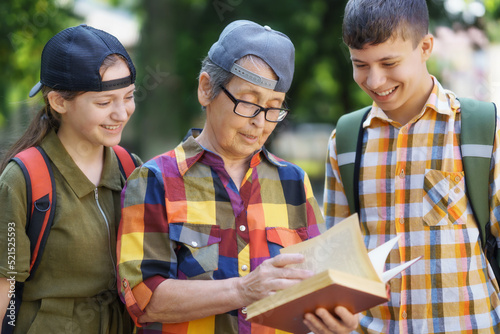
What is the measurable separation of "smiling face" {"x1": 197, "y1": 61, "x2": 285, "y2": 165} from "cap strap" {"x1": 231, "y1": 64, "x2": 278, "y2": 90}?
0.02m

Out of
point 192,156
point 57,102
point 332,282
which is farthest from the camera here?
point 57,102

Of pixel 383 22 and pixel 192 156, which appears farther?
pixel 383 22

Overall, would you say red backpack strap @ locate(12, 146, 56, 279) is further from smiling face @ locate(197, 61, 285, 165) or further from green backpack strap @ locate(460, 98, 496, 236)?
green backpack strap @ locate(460, 98, 496, 236)

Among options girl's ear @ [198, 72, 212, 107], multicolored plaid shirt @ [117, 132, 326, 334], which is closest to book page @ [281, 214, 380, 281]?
multicolored plaid shirt @ [117, 132, 326, 334]

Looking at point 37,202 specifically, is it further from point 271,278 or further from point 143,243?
point 271,278

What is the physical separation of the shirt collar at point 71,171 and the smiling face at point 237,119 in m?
0.49

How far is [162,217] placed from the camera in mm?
2357

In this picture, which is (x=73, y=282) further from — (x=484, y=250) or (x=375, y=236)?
(x=484, y=250)

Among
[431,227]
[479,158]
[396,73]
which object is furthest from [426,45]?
[431,227]

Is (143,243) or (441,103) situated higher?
(441,103)

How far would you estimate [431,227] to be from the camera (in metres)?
2.75

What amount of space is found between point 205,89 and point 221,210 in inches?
21.5

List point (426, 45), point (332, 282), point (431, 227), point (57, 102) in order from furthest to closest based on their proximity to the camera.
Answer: point (426, 45) → point (431, 227) → point (57, 102) → point (332, 282)

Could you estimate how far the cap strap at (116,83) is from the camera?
8.46ft
